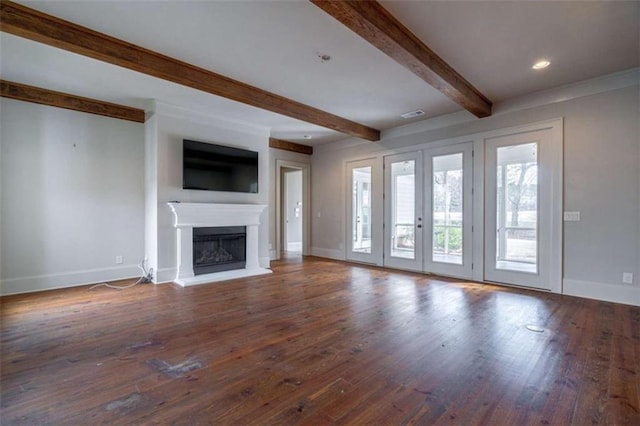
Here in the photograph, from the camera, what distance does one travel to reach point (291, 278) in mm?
5160

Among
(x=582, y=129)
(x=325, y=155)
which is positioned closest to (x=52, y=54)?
(x=325, y=155)

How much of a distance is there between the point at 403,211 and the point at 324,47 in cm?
371

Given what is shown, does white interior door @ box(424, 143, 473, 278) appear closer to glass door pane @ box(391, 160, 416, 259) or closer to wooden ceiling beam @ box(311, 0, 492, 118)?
glass door pane @ box(391, 160, 416, 259)

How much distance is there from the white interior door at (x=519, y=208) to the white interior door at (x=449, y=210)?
1.00 feet

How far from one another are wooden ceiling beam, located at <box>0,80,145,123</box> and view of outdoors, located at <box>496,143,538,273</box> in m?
5.94

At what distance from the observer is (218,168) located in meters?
5.29

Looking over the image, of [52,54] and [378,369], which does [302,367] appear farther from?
[52,54]

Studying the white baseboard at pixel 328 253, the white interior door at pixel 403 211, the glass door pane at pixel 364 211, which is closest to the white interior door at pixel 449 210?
the white interior door at pixel 403 211

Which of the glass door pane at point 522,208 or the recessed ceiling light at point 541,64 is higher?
the recessed ceiling light at point 541,64

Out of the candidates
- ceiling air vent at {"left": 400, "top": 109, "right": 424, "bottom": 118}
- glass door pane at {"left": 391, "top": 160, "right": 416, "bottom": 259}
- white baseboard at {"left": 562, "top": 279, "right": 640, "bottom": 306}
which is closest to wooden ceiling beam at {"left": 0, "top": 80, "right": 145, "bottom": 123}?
ceiling air vent at {"left": 400, "top": 109, "right": 424, "bottom": 118}

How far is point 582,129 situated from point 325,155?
4.82 m

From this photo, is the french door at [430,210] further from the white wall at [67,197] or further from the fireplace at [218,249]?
the white wall at [67,197]

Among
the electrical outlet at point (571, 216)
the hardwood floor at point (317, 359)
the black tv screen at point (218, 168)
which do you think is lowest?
the hardwood floor at point (317, 359)

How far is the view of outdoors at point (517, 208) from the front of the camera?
14.4 feet
